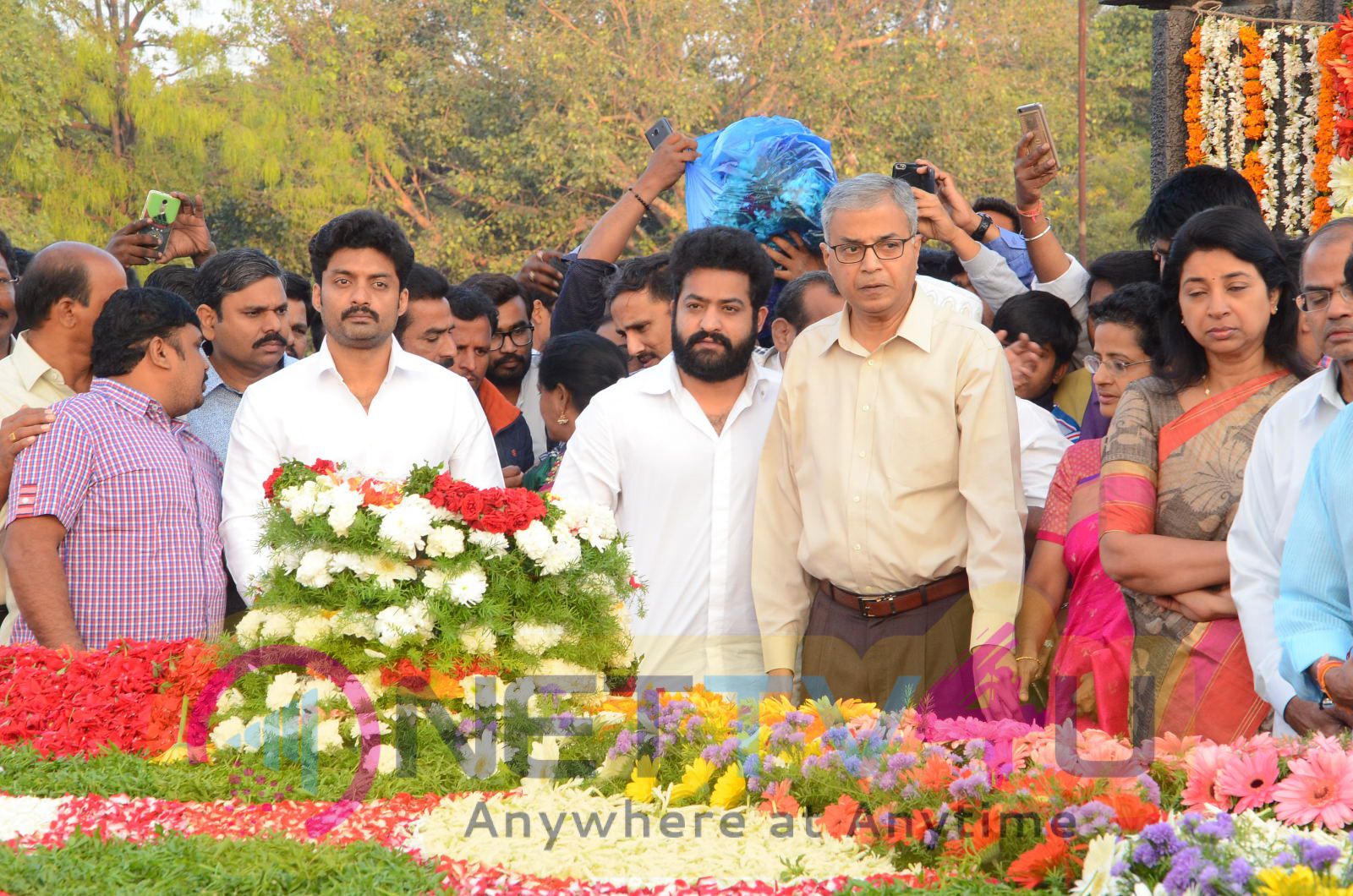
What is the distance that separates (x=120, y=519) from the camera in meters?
4.01

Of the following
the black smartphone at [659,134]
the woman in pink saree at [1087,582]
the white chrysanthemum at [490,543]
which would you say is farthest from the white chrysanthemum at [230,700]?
the black smartphone at [659,134]

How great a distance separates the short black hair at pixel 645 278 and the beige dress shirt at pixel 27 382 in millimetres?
1964

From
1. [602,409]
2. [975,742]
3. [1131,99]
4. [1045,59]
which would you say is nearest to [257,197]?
[1045,59]

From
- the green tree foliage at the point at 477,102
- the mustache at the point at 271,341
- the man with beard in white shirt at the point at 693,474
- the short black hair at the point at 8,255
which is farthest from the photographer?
the green tree foliage at the point at 477,102

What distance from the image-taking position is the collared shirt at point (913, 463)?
3.70 meters

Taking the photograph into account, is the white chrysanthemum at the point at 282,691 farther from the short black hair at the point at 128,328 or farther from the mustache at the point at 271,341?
the mustache at the point at 271,341

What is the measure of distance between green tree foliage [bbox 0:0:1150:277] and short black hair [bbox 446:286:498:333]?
14539mm

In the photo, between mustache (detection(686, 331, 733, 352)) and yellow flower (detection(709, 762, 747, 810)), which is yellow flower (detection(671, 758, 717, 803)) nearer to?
yellow flower (detection(709, 762, 747, 810))

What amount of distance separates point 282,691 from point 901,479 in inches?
64.7

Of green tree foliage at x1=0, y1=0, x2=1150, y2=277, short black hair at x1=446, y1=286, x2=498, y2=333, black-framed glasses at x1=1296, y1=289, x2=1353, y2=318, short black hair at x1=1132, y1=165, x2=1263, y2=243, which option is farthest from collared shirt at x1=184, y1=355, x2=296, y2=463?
green tree foliage at x1=0, y1=0, x2=1150, y2=277

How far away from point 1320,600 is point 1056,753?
638 millimetres

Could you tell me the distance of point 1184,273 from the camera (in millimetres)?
3643

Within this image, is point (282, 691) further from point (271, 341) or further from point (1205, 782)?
point (271, 341)

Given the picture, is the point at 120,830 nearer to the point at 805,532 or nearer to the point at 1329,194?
the point at 805,532
